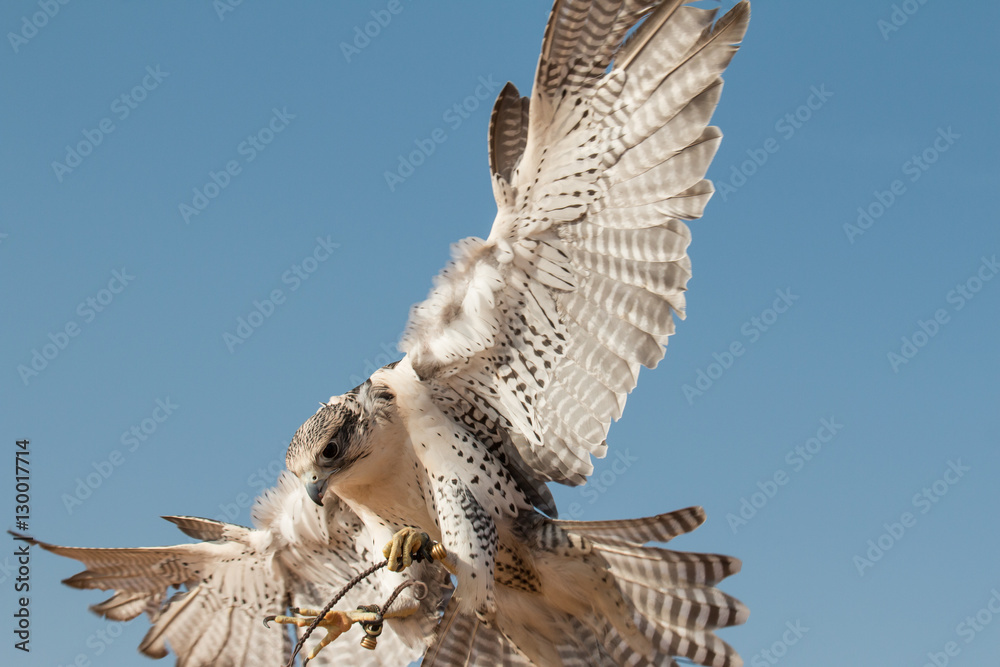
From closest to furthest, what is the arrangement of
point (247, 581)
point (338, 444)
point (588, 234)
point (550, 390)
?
1. point (588, 234)
2. point (338, 444)
3. point (550, 390)
4. point (247, 581)

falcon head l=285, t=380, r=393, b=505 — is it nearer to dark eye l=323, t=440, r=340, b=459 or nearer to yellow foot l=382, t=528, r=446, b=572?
dark eye l=323, t=440, r=340, b=459

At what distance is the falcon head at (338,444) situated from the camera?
557 centimetres

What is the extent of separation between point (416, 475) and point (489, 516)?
0.57m

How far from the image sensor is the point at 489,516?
570 cm

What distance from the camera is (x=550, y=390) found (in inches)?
225

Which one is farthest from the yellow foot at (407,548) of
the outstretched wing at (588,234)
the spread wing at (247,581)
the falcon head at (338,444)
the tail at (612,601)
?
the spread wing at (247,581)

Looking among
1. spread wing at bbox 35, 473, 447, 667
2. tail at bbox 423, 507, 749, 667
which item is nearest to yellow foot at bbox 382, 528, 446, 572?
tail at bbox 423, 507, 749, 667

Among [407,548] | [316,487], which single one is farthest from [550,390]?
[316,487]

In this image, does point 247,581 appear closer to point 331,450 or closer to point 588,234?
point 331,450

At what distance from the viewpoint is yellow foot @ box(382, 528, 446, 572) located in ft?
18.0

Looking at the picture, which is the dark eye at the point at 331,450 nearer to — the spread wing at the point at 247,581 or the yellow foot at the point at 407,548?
the yellow foot at the point at 407,548

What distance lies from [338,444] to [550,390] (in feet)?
4.27

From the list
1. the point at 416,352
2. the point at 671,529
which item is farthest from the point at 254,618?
the point at 671,529

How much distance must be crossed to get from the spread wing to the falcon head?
45.4 inches
